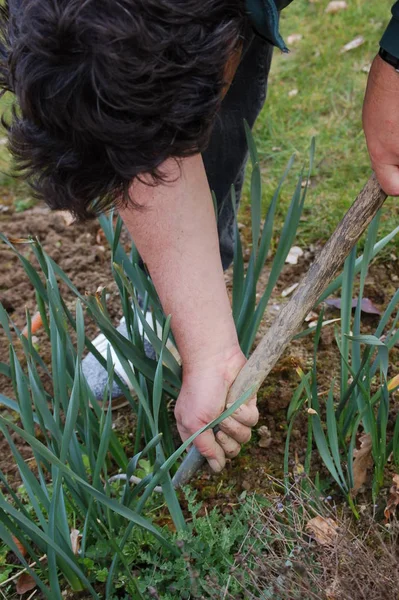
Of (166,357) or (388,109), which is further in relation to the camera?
(166,357)

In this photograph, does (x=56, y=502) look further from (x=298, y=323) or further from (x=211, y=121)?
(x=211, y=121)

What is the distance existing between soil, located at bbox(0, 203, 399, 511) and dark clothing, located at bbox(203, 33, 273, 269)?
1.16 feet

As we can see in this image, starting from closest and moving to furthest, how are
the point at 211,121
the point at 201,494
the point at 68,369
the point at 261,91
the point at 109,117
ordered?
the point at 109,117
the point at 211,121
the point at 68,369
the point at 201,494
the point at 261,91

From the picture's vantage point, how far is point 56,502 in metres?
1.06

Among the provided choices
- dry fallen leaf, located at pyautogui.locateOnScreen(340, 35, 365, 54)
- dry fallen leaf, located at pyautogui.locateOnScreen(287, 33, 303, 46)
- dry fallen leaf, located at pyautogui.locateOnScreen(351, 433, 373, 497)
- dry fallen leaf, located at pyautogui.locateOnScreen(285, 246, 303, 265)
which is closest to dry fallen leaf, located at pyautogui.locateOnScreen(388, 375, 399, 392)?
dry fallen leaf, located at pyautogui.locateOnScreen(351, 433, 373, 497)

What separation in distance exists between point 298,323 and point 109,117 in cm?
49

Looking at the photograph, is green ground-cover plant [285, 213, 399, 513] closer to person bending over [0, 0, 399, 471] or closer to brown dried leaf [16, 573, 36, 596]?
person bending over [0, 0, 399, 471]

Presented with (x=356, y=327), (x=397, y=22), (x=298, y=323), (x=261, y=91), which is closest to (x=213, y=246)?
(x=298, y=323)

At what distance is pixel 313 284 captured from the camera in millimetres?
1143

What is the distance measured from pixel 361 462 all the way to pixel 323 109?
1761 millimetres

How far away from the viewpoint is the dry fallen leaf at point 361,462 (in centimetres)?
134

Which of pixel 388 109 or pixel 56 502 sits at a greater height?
pixel 388 109

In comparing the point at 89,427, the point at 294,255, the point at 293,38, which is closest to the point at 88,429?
the point at 89,427

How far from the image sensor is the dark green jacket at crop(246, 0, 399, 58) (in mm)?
957
